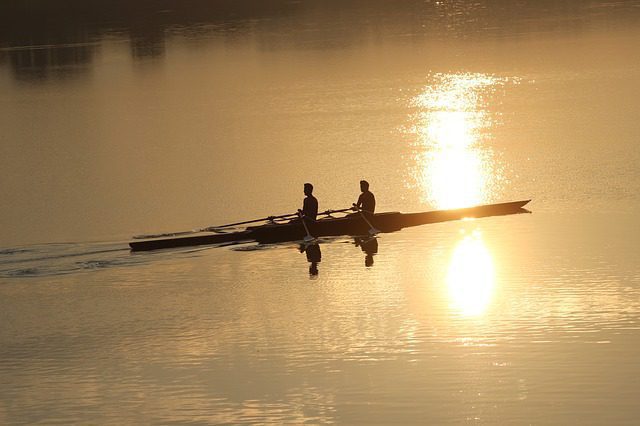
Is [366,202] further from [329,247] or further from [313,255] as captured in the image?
[313,255]

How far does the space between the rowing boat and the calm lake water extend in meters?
0.30

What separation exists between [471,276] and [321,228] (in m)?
3.74

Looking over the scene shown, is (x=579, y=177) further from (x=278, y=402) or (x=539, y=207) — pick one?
(x=278, y=402)

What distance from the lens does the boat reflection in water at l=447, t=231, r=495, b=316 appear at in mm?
18109

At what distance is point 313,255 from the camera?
2173 centimetres

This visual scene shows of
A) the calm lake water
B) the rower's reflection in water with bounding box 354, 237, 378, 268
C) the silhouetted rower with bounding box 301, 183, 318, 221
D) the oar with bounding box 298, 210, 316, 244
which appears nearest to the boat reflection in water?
the calm lake water

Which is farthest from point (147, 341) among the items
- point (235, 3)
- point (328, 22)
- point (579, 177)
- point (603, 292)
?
point (235, 3)

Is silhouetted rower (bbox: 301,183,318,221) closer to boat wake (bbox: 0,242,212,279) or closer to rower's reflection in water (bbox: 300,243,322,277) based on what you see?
rower's reflection in water (bbox: 300,243,322,277)

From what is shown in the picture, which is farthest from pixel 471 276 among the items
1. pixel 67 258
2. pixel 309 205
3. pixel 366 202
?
pixel 67 258

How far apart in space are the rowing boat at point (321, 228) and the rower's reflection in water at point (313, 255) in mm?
286

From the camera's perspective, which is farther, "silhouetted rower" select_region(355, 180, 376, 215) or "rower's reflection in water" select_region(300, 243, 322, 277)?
"silhouetted rower" select_region(355, 180, 376, 215)

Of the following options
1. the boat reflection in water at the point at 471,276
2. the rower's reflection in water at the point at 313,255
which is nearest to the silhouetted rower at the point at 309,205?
the rower's reflection in water at the point at 313,255

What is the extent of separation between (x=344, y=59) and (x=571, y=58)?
30.8 ft

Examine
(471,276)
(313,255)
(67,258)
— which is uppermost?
(67,258)
